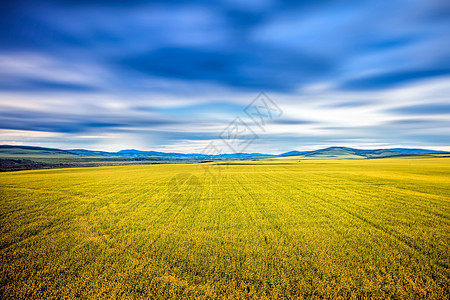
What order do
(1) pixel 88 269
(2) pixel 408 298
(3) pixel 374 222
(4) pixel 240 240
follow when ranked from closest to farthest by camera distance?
(2) pixel 408 298, (1) pixel 88 269, (4) pixel 240 240, (3) pixel 374 222

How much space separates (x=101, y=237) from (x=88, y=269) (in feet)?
9.62

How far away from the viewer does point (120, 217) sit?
12375 mm

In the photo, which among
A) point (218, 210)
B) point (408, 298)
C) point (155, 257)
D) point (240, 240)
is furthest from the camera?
point (218, 210)

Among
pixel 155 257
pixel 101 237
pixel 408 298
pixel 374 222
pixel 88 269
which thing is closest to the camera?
pixel 408 298

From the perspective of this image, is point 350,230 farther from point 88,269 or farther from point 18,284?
point 18,284

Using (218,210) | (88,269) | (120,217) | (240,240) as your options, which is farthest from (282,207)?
(88,269)

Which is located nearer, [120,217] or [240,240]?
[240,240]

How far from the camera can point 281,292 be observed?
5.51 m

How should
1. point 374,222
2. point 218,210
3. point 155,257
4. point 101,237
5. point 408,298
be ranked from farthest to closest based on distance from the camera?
point 218,210 < point 374,222 < point 101,237 < point 155,257 < point 408,298

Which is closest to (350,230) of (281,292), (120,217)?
(281,292)

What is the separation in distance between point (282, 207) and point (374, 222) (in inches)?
195

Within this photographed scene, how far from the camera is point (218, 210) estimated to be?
1377cm

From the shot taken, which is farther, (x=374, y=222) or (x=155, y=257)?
(x=374, y=222)

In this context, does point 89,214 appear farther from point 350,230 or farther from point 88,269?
point 350,230
